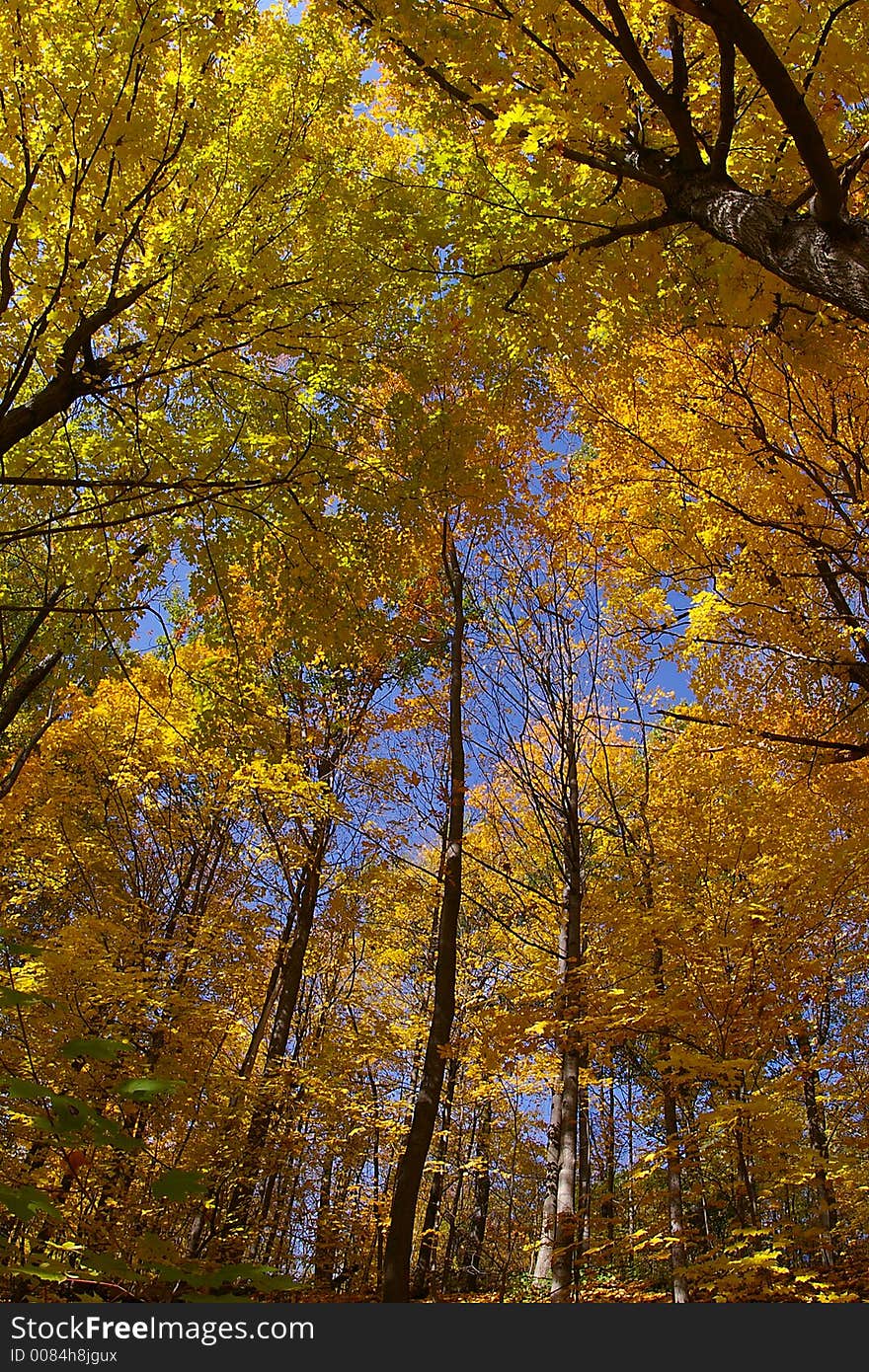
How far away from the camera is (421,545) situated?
6762 millimetres

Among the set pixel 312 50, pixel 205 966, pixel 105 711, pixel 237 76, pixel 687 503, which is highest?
pixel 312 50

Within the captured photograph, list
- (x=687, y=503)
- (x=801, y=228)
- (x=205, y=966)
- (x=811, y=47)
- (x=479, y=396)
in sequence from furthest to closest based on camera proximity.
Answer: (x=205, y=966), (x=687, y=503), (x=479, y=396), (x=811, y=47), (x=801, y=228)

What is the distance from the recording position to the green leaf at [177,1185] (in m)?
1.80

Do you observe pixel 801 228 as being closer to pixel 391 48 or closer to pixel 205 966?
pixel 391 48

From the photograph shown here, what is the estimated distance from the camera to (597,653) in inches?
265

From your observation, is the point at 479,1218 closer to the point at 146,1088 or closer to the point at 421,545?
the point at 421,545

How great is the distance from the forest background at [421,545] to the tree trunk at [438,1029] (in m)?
0.04

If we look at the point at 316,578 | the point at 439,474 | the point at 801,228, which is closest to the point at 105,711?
the point at 316,578

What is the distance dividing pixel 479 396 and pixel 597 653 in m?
2.40

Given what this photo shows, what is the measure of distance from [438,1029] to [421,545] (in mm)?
3973

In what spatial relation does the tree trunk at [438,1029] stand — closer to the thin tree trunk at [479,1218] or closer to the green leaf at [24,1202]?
the green leaf at [24,1202]

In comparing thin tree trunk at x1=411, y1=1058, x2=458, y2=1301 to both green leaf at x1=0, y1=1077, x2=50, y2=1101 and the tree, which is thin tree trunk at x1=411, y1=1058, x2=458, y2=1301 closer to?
green leaf at x1=0, y1=1077, x2=50, y2=1101

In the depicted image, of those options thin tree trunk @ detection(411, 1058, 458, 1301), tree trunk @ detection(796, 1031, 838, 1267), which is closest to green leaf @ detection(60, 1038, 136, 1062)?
tree trunk @ detection(796, 1031, 838, 1267)

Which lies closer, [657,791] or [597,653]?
[597,653]
